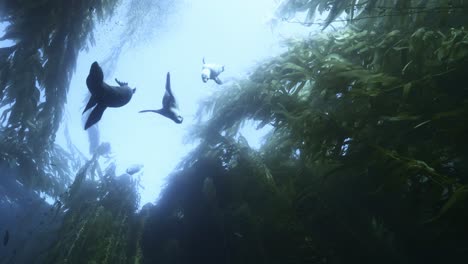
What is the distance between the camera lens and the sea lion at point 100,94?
3.20 metres

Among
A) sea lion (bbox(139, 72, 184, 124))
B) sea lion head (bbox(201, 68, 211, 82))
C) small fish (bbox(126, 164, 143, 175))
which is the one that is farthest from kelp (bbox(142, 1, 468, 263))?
small fish (bbox(126, 164, 143, 175))

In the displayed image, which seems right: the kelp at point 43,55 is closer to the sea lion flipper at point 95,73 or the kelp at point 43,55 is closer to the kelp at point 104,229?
the kelp at point 104,229

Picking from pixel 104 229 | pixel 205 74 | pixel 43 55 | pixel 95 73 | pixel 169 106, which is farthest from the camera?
pixel 43 55

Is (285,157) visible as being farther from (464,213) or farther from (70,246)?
(70,246)

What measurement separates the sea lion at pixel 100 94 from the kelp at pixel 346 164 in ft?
6.33

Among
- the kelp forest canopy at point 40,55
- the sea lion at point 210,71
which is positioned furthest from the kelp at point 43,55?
the sea lion at point 210,71

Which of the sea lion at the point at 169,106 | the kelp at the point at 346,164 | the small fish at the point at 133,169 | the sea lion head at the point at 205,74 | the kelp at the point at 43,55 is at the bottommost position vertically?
the kelp at the point at 346,164

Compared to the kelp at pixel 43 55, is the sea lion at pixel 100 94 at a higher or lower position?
lower

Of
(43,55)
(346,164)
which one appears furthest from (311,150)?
(43,55)

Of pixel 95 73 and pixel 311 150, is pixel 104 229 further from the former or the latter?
pixel 311 150

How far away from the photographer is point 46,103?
628cm

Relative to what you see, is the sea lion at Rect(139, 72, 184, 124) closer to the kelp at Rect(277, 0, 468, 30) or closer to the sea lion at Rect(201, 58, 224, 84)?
the sea lion at Rect(201, 58, 224, 84)

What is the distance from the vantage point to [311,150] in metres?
2.93

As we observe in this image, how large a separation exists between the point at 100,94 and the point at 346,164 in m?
2.72
